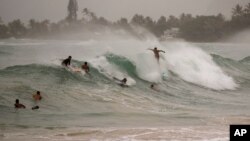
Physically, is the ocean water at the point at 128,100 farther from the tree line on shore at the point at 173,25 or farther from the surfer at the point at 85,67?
the tree line on shore at the point at 173,25

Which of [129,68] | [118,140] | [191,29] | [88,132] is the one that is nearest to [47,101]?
[88,132]

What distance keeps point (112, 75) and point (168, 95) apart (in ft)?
5.16

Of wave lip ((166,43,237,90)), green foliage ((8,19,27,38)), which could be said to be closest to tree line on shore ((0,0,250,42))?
green foliage ((8,19,27,38))

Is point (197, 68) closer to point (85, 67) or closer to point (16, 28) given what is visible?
point (85, 67)

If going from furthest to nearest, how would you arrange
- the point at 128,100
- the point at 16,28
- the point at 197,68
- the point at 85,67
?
the point at 16,28, the point at 197,68, the point at 85,67, the point at 128,100

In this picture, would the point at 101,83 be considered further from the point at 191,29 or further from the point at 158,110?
the point at 191,29

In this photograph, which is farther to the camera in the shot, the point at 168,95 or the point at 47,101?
the point at 168,95

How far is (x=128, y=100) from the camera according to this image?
31.4ft

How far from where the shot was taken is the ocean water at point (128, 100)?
6551 mm

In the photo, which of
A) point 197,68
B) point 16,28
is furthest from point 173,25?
point 197,68

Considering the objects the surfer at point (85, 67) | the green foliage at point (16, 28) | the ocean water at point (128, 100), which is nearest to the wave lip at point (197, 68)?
the ocean water at point (128, 100)

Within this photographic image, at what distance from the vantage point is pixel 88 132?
6.43 metres

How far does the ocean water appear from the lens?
6.55 metres

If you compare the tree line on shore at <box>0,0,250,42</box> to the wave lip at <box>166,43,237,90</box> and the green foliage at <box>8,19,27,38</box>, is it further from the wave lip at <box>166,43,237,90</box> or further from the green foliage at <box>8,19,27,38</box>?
the wave lip at <box>166,43,237,90</box>
